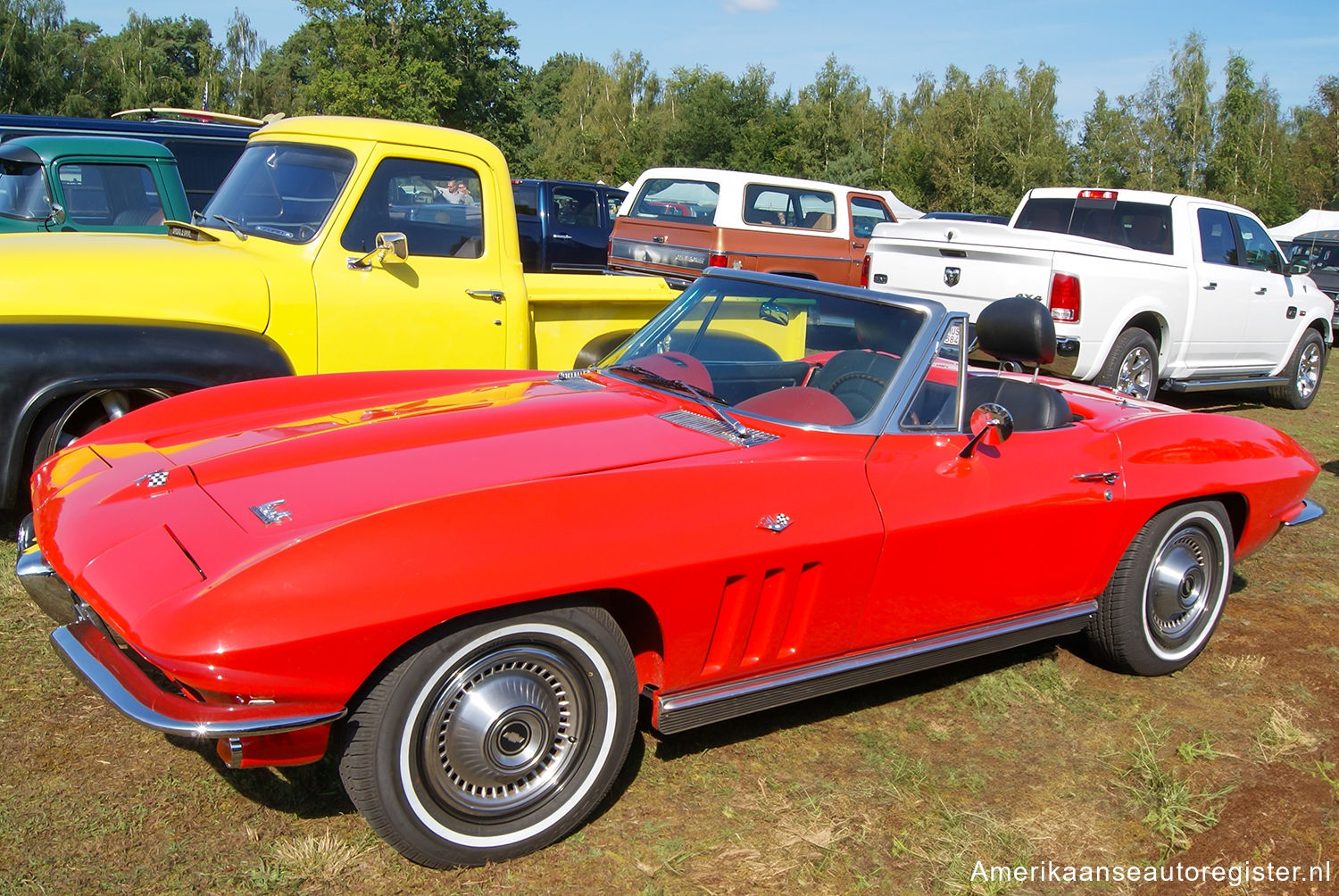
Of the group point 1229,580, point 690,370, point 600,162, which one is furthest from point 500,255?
point 600,162

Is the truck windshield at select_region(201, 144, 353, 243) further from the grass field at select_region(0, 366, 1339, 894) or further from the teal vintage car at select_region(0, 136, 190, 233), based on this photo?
the teal vintage car at select_region(0, 136, 190, 233)

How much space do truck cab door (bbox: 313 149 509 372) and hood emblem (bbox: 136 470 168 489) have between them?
7.17 ft

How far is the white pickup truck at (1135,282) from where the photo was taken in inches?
320

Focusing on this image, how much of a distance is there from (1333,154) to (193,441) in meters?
51.5

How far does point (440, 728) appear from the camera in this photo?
8.20 feet

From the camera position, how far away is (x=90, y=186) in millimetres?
7602

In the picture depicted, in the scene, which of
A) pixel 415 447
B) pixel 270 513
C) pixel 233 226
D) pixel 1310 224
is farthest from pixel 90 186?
pixel 1310 224

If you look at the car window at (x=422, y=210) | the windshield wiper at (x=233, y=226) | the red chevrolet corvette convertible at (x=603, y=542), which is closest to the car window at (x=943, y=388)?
the red chevrolet corvette convertible at (x=603, y=542)

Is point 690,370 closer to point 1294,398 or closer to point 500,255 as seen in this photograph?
point 500,255

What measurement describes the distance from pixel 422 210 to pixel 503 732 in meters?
3.61

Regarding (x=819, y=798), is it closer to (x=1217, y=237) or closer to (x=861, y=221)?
(x=1217, y=237)

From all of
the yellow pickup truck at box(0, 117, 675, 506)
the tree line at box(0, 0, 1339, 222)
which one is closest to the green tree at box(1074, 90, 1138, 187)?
the tree line at box(0, 0, 1339, 222)

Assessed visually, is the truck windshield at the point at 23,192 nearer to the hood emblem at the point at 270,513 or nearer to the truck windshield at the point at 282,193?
the truck windshield at the point at 282,193

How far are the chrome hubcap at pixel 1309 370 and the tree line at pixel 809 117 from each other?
30842mm
